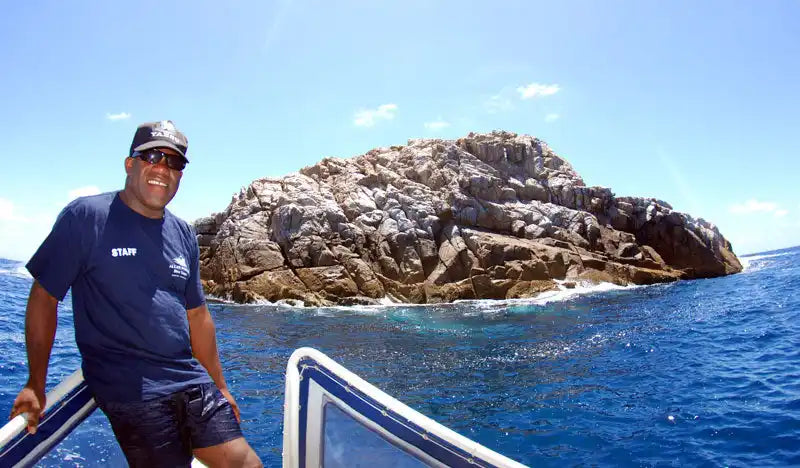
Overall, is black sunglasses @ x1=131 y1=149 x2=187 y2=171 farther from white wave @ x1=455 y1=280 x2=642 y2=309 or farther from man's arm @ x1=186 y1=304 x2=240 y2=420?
white wave @ x1=455 y1=280 x2=642 y2=309

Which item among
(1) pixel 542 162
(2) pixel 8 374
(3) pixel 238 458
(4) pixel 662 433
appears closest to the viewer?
A: (3) pixel 238 458

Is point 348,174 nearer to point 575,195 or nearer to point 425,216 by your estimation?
point 425,216

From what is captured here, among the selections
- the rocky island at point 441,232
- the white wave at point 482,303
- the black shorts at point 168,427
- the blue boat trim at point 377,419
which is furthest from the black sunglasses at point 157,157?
the rocky island at point 441,232

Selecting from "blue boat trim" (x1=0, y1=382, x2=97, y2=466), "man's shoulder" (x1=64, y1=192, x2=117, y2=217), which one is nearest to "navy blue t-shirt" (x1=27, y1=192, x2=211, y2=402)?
"man's shoulder" (x1=64, y1=192, x2=117, y2=217)

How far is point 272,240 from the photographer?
30484mm

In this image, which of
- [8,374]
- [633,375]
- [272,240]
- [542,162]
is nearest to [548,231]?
[542,162]

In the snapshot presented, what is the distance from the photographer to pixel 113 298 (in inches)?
100

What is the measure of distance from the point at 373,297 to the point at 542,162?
21746 mm

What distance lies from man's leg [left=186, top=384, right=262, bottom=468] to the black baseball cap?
154 centimetres

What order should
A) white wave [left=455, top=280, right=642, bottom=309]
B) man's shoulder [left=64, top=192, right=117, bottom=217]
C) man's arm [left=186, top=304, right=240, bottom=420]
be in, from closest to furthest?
1. man's shoulder [left=64, top=192, right=117, bottom=217]
2. man's arm [left=186, top=304, right=240, bottom=420]
3. white wave [left=455, top=280, right=642, bottom=309]

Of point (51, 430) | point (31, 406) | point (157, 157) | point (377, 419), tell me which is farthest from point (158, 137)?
point (377, 419)

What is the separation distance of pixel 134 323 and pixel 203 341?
0.74m

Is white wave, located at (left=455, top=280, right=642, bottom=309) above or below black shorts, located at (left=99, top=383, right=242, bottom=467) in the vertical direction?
below

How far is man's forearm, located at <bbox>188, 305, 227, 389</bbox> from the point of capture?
3.23 meters
